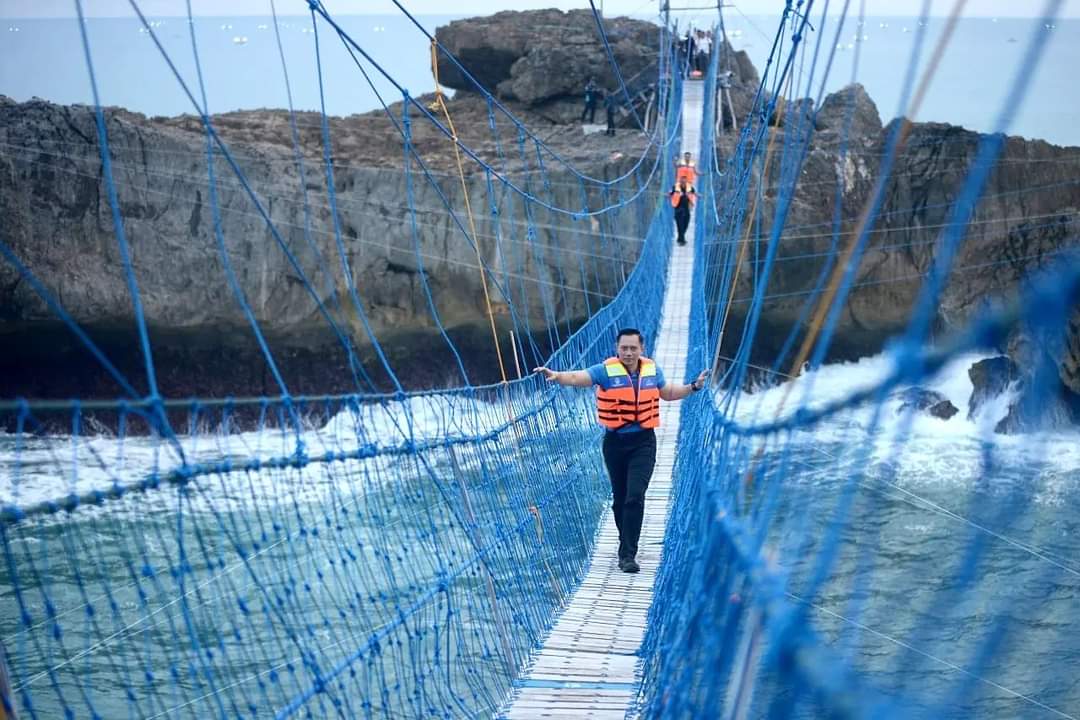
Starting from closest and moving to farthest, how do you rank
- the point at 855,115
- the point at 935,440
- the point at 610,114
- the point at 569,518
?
1. the point at 569,518
2. the point at 935,440
3. the point at 610,114
4. the point at 855,115

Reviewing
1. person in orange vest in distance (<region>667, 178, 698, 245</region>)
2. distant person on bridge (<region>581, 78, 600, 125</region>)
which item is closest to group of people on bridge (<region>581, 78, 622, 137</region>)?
distant person on bridge (<region>581, 78, 600, 125</region>)

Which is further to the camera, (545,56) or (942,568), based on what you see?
(545,56)

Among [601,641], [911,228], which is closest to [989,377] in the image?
[911,228]

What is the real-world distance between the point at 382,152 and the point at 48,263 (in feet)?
11.7

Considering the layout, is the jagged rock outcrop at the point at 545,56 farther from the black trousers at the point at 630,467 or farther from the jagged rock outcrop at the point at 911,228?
the black trousers at the point at 630,467

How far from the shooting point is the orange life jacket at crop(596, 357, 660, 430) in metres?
3.60

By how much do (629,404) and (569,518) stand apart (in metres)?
1.08

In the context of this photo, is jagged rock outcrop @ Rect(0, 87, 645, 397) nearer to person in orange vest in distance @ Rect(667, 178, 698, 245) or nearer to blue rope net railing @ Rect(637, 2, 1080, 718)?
blue rope net railing @ Rect(637, 2, 1080, 718)

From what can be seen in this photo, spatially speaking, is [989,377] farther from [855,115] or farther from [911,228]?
[855,115]

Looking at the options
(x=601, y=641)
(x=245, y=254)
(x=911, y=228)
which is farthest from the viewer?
(x=911, y=228)

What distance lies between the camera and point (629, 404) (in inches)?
143

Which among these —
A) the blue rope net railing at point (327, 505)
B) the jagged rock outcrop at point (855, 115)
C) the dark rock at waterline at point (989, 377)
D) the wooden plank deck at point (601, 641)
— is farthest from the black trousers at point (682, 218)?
the jagged rock outcrop at point (855, 115)

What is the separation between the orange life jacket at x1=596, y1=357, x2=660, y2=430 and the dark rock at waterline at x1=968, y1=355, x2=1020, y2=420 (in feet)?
30.4

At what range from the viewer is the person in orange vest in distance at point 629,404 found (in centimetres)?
360
